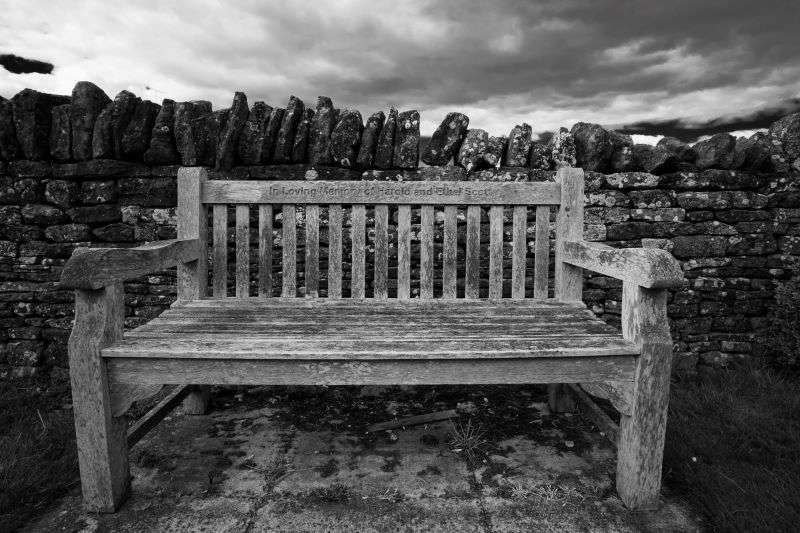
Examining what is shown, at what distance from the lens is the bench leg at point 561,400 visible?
2699mm

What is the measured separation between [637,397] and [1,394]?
3.62m

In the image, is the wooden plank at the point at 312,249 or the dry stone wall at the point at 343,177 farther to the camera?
the dry stone wall at the point at 343,177

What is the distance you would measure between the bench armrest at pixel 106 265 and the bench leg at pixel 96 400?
0.20ft

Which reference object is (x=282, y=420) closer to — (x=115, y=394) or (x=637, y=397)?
(x=115, y=394)

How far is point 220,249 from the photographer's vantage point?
8.76ft

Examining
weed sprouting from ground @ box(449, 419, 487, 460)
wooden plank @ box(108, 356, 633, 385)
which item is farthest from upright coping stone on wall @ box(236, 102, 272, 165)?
weed sprouting from ground @ box(449, 419, 487, 460)

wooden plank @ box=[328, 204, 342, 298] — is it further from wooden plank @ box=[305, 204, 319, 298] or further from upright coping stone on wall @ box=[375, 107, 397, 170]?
upright coping stone on wall @ box=[375, 107, 397, 170]


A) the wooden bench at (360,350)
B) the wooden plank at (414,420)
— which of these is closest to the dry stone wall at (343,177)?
the wooden bench at (360,350)

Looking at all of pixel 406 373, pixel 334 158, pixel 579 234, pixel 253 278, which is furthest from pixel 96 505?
pixel 579 234

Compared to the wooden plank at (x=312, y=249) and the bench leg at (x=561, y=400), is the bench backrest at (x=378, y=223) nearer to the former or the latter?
the wooden plank at (x=312, y=249)

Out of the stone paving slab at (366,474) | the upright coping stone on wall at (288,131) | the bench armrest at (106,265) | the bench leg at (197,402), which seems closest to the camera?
the bench armrest at (106,265)

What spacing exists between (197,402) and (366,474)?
1115 millimetres

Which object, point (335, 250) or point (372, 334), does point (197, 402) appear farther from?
point (372, 334)

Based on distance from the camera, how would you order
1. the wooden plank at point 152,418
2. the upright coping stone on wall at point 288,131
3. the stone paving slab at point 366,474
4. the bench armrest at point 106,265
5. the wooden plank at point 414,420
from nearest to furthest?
the bench armrest at point 106,265
the stone paving slab at point 366,474
the wooden plank at point 152,418
the wooden plank at point 414,420
the upright coping stone on wall at point 288,131
